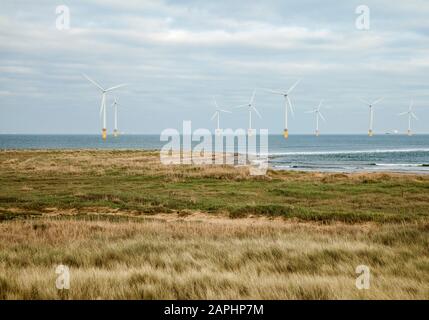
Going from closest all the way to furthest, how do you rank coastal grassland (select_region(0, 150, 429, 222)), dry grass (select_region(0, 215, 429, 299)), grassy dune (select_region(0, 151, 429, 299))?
dry grass (select_region(0, 215, 429, 299)), grassy dune (select_region(0, 151, 429, 299)), coastal grassland (select_region(0, 150, 429, 222))

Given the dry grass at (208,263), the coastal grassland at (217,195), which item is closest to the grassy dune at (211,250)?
the dry grass at (208,263)

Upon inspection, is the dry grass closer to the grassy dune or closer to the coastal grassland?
the grassy dune

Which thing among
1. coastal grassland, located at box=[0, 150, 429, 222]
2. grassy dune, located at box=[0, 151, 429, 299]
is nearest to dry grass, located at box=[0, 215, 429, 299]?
grassy dune, located at box=[0, 151, 429, 299]

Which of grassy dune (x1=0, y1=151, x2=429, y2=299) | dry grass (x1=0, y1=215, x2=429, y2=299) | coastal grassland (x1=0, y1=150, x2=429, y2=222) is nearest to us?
dry grass (x1=0, y1=215, x2=429, y2=299)

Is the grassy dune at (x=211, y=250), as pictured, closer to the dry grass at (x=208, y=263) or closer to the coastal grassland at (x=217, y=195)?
the dry grass at (x=208, y=263)

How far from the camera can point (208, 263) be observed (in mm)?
11086

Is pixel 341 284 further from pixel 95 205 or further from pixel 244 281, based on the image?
pixel 95 205

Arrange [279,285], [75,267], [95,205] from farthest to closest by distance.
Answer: [95,205] < [75,267] < [279,285]

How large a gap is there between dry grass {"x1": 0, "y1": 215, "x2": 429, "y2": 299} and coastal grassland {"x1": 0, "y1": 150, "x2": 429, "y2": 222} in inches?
322

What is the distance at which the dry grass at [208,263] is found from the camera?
27.6ft

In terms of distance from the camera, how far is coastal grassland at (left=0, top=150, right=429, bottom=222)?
85.8ft
